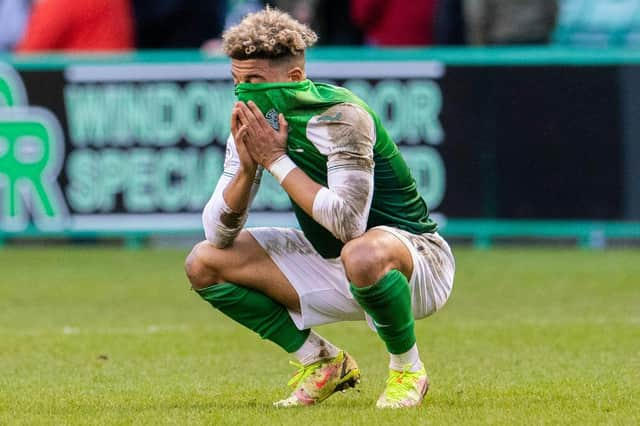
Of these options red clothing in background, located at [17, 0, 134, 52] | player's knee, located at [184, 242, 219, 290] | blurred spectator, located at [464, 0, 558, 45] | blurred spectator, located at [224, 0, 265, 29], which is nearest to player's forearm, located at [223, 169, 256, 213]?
player's knee, located at [184, 242, 219, 290]

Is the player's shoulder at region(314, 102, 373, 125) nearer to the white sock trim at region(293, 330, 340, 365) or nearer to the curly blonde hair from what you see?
the curly blonde hair

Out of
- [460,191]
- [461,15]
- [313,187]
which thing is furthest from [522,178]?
[313,187]

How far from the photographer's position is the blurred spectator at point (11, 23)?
16.1 metres

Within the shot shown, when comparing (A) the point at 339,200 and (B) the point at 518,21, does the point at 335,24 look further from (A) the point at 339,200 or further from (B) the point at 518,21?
(A) the point at 339,200

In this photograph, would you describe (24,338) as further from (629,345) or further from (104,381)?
(629,345)

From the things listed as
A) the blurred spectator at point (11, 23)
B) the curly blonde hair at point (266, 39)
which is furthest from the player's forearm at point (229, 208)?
the blurred spectator at point (11, 23)

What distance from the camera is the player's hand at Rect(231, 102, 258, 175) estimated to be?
6.22m

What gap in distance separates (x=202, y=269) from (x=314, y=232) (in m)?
0.50

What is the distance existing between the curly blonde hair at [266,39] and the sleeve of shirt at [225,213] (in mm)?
408

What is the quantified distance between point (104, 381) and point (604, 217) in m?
7.05

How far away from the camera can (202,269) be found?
21.8 ft

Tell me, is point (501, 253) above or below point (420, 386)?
below

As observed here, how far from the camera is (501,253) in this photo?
1367 centimetres

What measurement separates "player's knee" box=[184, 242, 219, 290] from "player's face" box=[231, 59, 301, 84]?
81 cm
